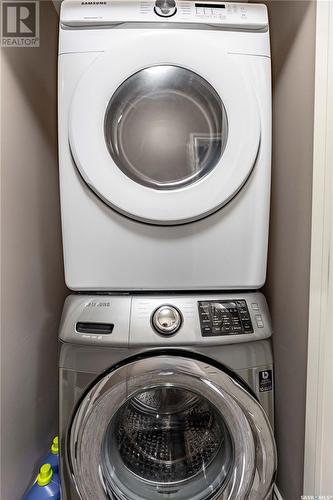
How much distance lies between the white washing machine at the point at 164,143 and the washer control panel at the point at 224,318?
0.22 ft

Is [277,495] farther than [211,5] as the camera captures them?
Yes

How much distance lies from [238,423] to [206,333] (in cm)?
27

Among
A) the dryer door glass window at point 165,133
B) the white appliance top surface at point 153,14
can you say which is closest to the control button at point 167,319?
the dryer door glass window at point 165,133

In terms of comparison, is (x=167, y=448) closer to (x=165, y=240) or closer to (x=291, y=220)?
(x=165, y=240)

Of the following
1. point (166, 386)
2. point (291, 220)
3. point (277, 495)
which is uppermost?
point (291, 220)

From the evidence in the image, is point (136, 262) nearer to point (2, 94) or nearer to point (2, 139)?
point (2, 139)

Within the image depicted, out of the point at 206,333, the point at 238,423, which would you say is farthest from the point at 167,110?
the point at 238,423

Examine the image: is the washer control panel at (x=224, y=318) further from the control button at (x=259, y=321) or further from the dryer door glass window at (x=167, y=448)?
the dryer door glass window at (x=167, y=448)

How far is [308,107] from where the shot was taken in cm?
97

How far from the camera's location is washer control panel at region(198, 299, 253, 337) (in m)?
0.99

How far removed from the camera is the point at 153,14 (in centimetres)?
104

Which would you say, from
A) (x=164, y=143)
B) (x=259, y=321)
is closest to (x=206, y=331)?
(x=259, y=321)

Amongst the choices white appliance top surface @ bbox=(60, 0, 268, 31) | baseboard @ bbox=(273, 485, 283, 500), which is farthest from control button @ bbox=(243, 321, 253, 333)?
white appliance top surface @ bbox=(60, 0, 268, 31)

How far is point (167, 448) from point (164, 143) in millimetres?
1015
